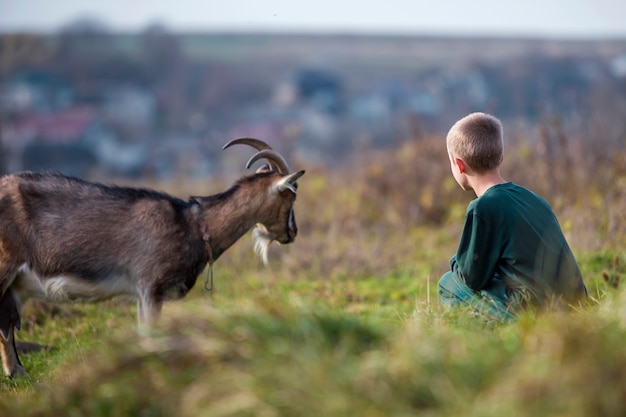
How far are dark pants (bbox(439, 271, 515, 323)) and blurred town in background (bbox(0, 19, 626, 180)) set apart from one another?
25.5 metres

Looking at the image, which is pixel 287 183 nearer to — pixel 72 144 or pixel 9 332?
pixel 9 332

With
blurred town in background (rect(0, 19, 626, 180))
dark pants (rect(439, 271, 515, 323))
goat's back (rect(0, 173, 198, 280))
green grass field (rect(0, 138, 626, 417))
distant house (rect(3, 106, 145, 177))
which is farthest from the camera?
distant house (rect(3, 106, 145, 177))

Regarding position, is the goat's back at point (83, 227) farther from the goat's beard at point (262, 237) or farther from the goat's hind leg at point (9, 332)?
the goat's beard at point (262, 237)

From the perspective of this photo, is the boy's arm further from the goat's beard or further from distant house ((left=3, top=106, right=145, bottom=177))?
distant house ((left=3, top=106, right=145, bottom=177))

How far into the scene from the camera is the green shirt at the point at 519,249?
5840mm

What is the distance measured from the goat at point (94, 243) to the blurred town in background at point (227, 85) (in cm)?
2420

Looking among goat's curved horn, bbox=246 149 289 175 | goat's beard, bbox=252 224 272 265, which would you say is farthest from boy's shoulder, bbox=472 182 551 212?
goat's beard, bbox=252 224 272 265

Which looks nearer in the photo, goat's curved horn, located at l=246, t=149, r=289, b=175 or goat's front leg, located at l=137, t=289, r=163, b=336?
goat's front leg, located at l=137, t=289, r=163, b=336

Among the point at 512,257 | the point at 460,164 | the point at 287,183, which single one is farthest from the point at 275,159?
the point at 512,257

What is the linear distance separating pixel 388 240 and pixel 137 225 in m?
6.63

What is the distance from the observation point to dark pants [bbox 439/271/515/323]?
5.77m

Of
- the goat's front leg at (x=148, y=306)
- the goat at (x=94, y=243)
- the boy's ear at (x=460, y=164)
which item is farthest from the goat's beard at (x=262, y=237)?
the boy's ear at (x=460, y=164)

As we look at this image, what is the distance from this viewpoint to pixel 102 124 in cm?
5197

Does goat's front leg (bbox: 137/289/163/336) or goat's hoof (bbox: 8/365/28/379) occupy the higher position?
goat's front leg (bbox: 137/289/163/336)
